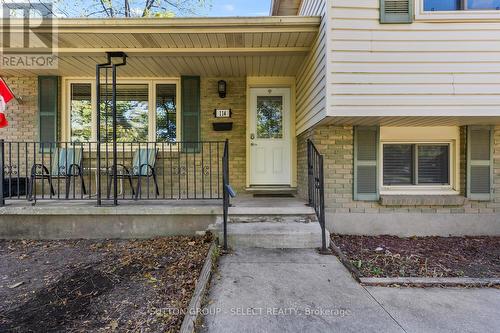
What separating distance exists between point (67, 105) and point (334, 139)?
492 cm

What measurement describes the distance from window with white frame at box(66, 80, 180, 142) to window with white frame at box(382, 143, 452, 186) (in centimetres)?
373

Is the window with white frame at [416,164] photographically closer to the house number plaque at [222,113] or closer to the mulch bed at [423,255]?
the mulch bed at [423,255]

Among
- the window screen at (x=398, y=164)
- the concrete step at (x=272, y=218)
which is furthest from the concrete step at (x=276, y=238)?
the window screen at (x=398, y=164)

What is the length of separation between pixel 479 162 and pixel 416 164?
0.84 meters

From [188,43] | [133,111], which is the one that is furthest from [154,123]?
[188,43]

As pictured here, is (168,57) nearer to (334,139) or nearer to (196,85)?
(196,85)

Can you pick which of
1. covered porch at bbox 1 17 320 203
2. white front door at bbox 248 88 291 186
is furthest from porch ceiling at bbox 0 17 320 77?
white front door at bbox 248 88 291 186

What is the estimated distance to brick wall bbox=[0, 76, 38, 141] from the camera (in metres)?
4.88

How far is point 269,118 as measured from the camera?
511 centimetres

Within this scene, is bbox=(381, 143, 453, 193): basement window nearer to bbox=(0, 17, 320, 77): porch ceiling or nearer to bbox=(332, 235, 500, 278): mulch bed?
bbox=(332, 235, 500, 278): mulch bed

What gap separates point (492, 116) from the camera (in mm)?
3311

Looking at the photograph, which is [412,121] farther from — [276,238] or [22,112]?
[22,112]

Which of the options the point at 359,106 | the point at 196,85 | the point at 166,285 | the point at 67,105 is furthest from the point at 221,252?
the point at 67,105

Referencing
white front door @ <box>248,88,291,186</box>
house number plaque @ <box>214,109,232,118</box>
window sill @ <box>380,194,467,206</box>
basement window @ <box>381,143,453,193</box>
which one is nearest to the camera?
window sill @ <box>380,194,467,206</box>
